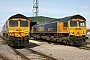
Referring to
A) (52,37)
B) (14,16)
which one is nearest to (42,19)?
(52,37)

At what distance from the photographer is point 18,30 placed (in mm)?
19250

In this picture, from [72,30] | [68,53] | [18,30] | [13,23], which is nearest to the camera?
[68,53]

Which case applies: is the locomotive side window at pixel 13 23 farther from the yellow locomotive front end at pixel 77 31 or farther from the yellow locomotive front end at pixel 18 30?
the yellow locomotive front end at pixel 77 31

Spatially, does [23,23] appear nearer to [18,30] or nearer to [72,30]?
[18,30]

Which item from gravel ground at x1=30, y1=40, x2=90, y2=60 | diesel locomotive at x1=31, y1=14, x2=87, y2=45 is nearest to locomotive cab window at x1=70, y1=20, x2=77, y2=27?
diesel locomotive at x1=31, y1=14, x2=87, y2=45

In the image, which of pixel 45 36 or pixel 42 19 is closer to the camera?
pixel 45 36

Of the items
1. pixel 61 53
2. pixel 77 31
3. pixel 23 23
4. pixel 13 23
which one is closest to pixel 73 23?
pixel 77 31

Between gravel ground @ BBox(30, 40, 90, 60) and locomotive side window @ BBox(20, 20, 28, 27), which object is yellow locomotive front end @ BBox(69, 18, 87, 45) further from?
locomotive side window @ BBox(20, 20, 28, 27)

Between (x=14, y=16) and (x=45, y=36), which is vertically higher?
(x=14, y=16)

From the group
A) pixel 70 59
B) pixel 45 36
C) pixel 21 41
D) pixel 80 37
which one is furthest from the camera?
pixel 45 36

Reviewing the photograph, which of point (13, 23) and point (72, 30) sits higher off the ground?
point (13, 23)

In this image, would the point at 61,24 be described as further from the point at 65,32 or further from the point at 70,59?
the point at 70,59

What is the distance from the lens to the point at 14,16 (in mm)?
19719

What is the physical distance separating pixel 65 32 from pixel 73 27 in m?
1.26
